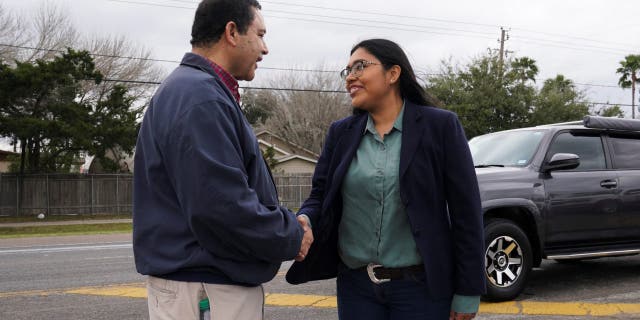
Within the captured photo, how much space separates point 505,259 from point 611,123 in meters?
2.47

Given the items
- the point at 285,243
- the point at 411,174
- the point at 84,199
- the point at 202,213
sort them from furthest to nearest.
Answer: the point at 84,199 → the point at 411,174 → the point at 285,243 → the point at 202,213

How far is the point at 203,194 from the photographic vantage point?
7.38 ft

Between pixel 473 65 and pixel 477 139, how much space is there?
31.4 metres

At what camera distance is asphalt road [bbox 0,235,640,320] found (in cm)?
676

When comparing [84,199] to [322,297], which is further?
[84,199]

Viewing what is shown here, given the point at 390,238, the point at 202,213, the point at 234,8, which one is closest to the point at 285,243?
the point at 202,213

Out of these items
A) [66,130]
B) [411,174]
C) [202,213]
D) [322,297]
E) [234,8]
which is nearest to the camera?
[202,213]

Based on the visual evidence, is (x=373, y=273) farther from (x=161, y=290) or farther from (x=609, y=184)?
(x=609, y=184)

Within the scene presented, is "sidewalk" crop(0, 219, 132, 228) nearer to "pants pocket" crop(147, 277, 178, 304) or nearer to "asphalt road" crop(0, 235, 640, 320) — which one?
"asphalt road" crop(0, 235, 640, 320)

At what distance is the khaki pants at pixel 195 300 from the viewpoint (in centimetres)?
243

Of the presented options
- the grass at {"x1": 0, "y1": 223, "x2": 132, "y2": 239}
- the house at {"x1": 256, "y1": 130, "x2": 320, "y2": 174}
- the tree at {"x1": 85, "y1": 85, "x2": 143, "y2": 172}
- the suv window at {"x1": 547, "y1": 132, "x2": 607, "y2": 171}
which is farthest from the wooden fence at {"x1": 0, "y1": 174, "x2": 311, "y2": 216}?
the suv window at {"x1": 547, "y1": 132, "x2": 607, "y2": 171}

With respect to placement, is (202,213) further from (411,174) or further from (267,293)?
(267,293)

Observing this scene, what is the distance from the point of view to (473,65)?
3856cm

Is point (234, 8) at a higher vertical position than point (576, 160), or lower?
higher
